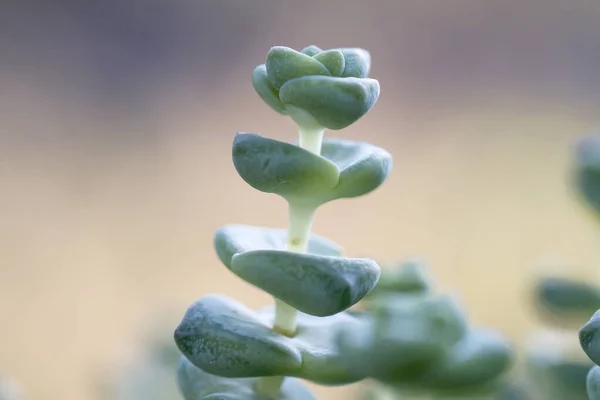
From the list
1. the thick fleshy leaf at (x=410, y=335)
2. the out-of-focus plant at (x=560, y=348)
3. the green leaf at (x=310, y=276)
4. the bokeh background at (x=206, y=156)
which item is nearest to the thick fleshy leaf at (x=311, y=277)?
the green leaf at (x=310, y=276)

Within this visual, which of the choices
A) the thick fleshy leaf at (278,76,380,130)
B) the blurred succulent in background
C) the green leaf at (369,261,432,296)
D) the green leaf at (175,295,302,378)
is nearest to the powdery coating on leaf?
the thick fleshy leaf at (278,76,380,130)

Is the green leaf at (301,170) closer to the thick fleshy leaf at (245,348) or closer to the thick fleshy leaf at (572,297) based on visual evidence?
the thick fleshy leaf at (245,348)

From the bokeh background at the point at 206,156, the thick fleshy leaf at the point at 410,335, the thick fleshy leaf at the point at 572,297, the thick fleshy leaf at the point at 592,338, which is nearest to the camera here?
the thick fleshy leaf at the point at 592,338

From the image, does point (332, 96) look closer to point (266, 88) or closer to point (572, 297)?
point (266, 88)

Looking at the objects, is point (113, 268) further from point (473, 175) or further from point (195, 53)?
point (473, 175)

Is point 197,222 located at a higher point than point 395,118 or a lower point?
lower

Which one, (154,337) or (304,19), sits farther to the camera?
(304,19)

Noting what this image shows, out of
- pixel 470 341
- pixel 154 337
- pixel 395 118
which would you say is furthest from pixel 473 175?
pixel 470 341

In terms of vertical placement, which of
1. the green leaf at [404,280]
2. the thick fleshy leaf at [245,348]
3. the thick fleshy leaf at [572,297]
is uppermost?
the thick fleshy leaf at [572,297]
